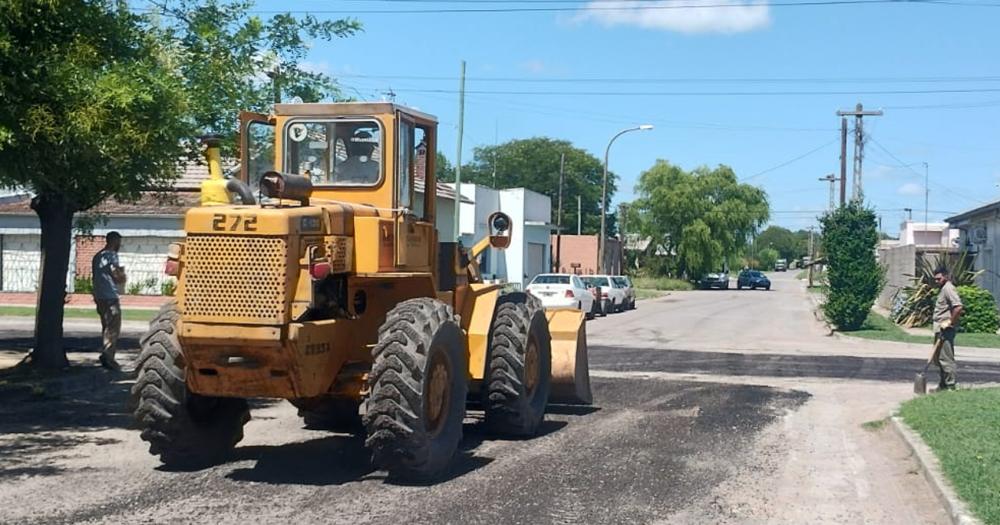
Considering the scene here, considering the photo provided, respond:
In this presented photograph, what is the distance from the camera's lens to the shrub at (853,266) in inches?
1189

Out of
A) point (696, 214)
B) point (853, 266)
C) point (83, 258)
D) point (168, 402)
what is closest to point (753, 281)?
point (696, 214)

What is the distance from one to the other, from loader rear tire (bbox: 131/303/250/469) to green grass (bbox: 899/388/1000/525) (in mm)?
5909

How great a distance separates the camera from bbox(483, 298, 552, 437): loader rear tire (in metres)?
10.2

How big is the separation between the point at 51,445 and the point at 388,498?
4.00 meters

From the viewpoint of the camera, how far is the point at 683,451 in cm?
1012

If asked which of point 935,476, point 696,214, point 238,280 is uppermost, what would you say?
point 696,214

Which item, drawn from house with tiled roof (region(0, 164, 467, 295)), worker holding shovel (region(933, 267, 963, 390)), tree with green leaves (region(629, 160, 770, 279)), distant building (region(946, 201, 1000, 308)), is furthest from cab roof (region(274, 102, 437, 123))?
tree with green leaves (region(629, 160, 770, 279))

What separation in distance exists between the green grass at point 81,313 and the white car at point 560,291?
11.1 m

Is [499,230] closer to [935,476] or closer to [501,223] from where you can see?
[501,223]

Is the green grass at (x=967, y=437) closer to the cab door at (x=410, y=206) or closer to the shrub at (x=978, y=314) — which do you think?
the cab door at (x=410, y=206)

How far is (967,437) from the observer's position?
33.5 ft

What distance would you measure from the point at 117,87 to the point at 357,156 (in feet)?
8.78

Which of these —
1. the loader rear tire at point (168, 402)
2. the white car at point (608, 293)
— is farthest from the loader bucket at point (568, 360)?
the white car at point (608, 293)

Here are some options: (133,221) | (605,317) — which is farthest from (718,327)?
(133,221)
